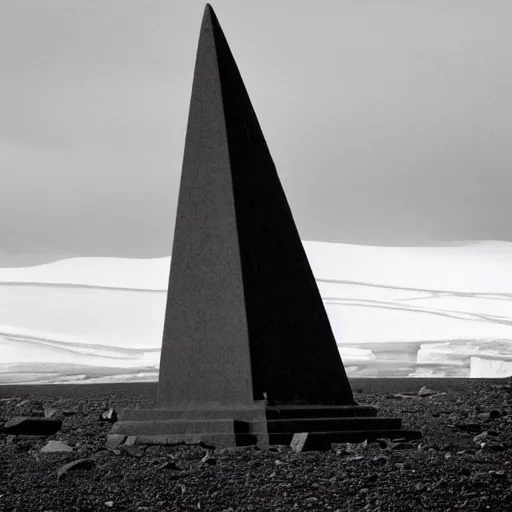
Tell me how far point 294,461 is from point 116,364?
1248cm

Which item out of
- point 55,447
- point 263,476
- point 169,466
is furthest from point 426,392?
point 263,476

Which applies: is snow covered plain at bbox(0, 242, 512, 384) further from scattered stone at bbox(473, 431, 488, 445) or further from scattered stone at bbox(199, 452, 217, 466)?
Result: scattered stone at bbox(199, 452, 217, 466)

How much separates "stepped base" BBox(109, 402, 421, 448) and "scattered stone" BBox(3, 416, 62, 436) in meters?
0.65

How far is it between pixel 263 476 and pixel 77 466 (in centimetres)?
125

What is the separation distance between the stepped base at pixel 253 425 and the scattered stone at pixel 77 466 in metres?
0.83

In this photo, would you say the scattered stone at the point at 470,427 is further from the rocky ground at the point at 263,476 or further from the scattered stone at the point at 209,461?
the scattered stone at the point at 209,461

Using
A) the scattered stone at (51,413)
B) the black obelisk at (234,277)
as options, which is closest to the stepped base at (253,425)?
the black obelisk at (234,277)

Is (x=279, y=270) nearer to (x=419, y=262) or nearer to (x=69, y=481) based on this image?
(x=69, y=481)

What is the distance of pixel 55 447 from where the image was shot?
7.54 meters

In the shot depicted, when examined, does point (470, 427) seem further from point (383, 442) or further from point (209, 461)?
point (209, 461)

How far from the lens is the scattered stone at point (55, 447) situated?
7.46 m

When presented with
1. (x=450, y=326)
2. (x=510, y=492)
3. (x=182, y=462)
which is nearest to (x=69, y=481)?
(x=182, y=462)

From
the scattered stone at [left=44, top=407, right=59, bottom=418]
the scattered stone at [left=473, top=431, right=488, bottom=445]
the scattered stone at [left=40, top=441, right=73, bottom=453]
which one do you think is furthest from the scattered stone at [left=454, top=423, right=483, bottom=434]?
the scattered stone at [left=44, top=407, right=59, bottom=418]

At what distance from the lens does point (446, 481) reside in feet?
20.7
